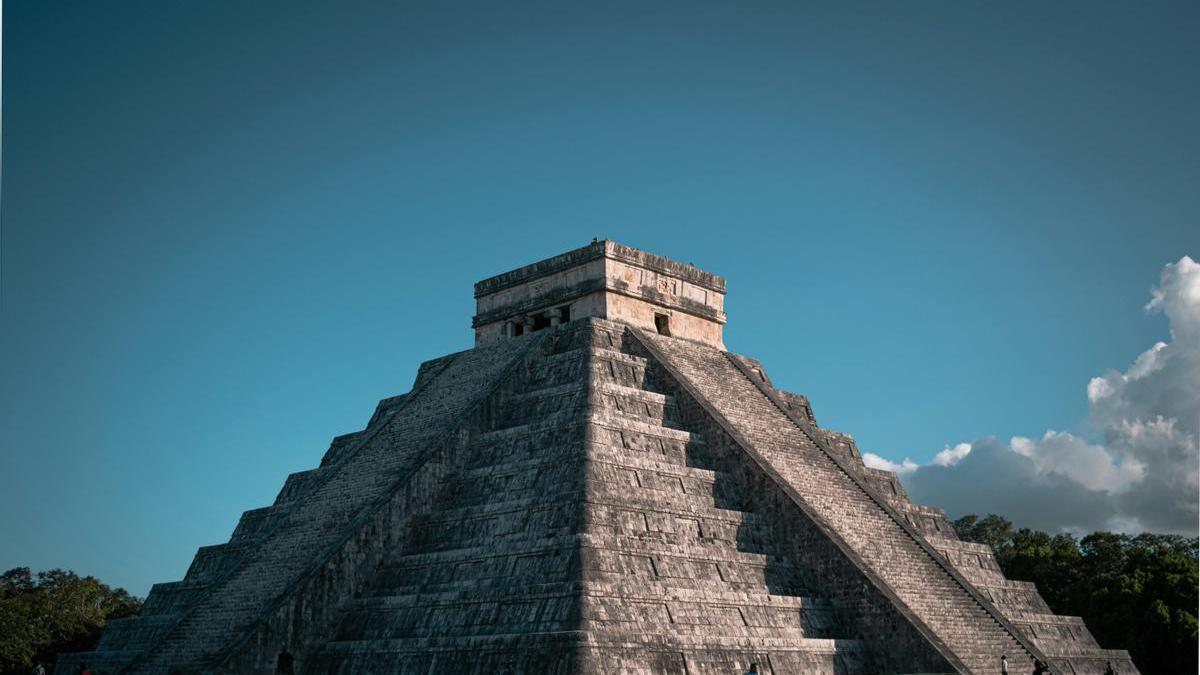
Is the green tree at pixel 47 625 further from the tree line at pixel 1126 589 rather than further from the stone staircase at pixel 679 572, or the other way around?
the tree line at pixel 1126 589

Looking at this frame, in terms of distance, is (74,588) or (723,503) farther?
(74,588)

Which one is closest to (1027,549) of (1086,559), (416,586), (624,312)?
(1086,559)

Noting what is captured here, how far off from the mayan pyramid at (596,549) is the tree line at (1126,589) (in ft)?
20.2

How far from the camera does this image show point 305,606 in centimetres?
2016

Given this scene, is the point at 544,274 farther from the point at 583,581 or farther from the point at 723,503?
the point at 583,581

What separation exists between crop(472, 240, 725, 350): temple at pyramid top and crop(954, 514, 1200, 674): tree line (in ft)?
38.8

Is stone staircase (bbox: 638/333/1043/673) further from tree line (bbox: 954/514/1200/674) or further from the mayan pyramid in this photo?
tree line (bbox: 954/514/1200/674)

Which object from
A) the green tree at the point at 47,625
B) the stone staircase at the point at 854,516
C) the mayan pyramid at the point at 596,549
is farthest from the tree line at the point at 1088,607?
the stone staircase at the point at 854,516

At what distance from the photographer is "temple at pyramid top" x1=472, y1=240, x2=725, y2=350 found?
26797 mm

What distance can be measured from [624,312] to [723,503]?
6388 mm

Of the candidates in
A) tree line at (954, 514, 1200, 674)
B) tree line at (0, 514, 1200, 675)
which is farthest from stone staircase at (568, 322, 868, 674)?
tree line at (0, 514, 1200, 675)

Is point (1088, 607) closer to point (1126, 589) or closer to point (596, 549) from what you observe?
point (1126, 589)

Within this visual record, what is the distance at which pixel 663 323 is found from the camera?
27.8m

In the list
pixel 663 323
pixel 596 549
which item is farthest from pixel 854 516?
pixel 663 323
